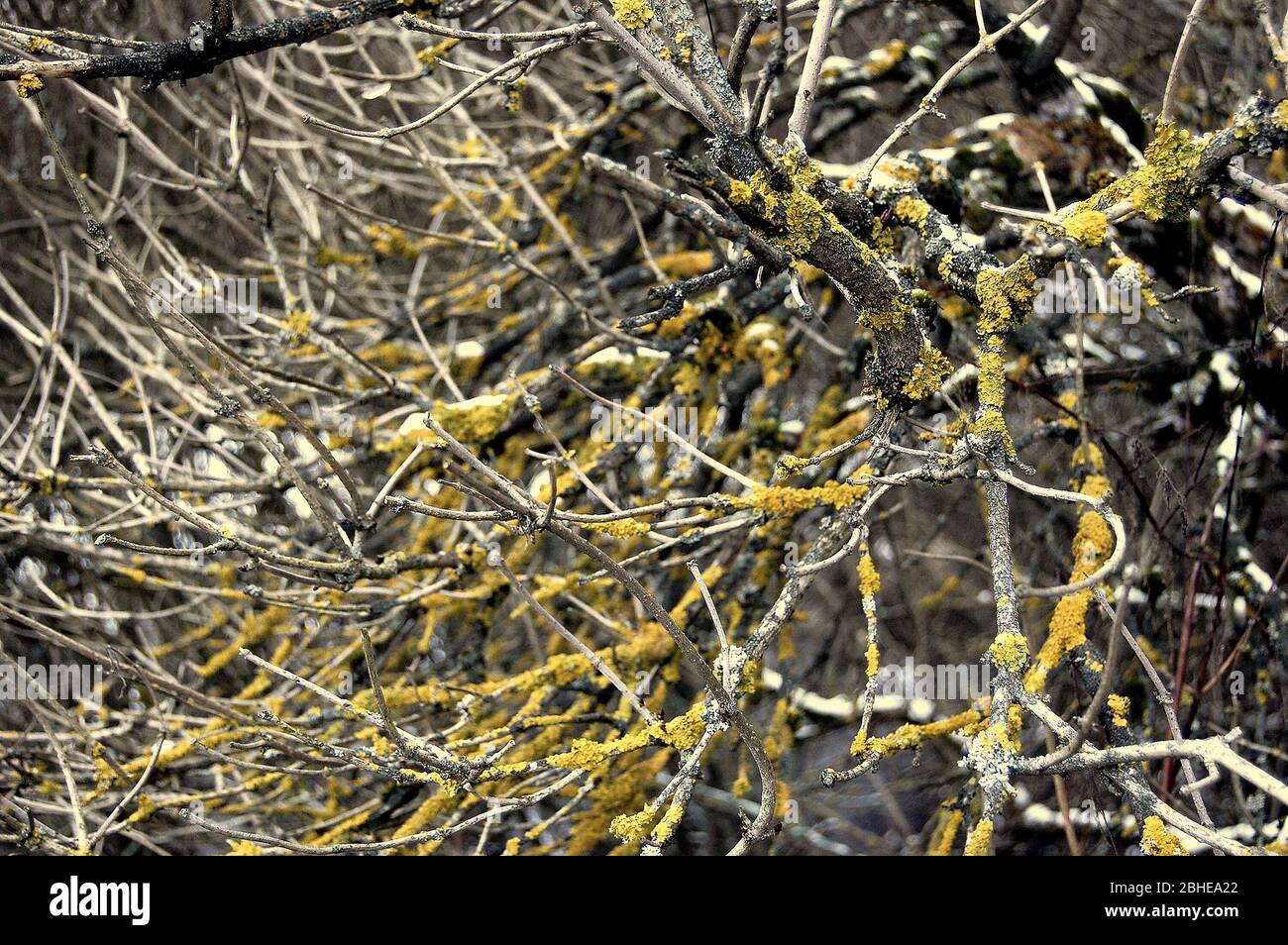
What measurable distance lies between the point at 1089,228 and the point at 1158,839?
1038 mm

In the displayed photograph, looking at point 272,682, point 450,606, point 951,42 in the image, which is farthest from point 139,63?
point 951,42

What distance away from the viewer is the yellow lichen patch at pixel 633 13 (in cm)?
193

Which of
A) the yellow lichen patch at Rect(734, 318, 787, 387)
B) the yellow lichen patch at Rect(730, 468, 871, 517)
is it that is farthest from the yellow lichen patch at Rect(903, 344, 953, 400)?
the yellow lichen patch at Rect(734, 318, 787, 387)

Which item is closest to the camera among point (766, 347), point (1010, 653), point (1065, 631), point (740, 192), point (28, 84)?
point (1010, 653)

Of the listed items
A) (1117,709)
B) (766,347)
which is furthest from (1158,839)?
(766,347)

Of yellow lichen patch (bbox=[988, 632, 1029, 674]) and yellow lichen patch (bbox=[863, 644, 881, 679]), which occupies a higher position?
yellow lichen patch (bbox=[863, 644, 881, 679])

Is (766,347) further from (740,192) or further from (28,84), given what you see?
(28,84)

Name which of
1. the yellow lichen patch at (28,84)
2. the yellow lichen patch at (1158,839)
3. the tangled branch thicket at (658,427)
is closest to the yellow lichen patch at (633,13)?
the tangled branch thicket at (658,427)

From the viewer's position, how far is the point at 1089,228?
75.7 inches

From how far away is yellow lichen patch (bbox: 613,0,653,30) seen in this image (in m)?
1.93

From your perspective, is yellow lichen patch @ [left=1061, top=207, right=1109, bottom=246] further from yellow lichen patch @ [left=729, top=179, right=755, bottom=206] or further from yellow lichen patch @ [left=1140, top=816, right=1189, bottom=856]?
yellow lichen patch @ [left=1140, top=816, right=1189, bottom=856]

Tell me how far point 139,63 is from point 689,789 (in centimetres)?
165

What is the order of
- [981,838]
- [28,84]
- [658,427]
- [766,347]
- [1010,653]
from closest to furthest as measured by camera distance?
[981,838] < [1010,653] < [28,84] < [658,427] < [766,347]
